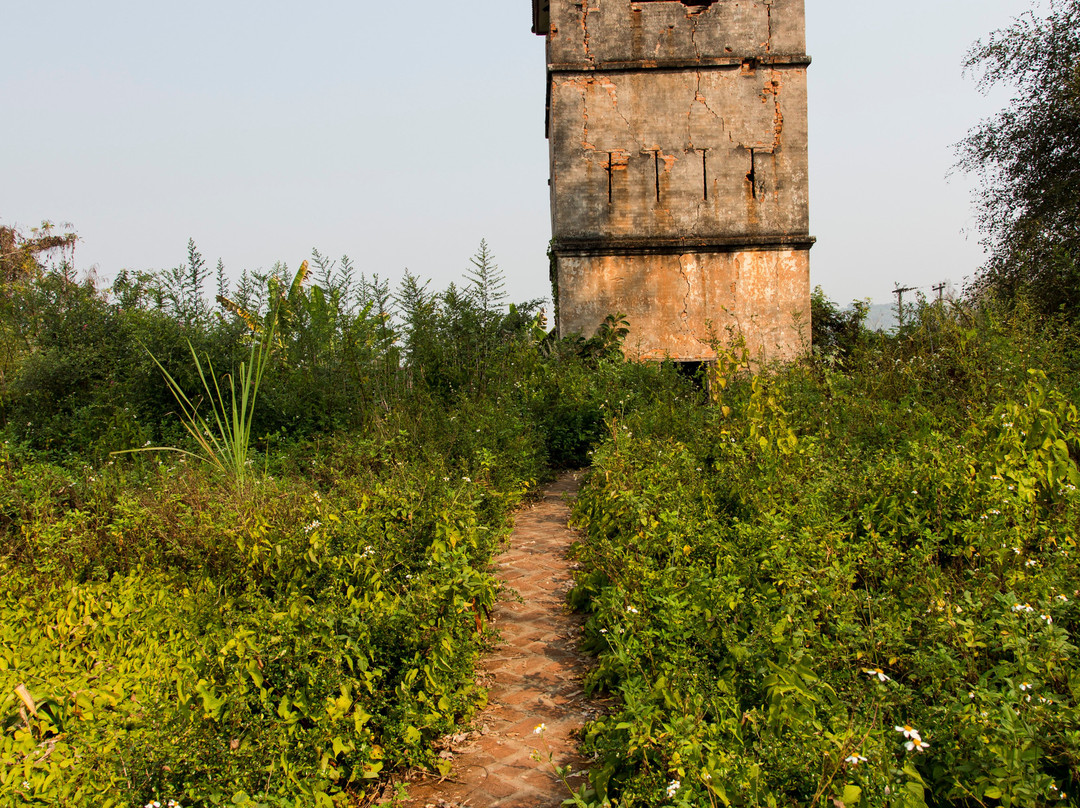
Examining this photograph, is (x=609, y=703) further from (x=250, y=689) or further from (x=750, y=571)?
(x=250, y=689)

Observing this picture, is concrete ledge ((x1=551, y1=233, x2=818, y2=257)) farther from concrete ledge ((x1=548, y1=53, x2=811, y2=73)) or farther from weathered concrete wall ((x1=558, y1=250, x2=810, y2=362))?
concrete ledge ((x1=548, y1=53, x2=811, y2=73))

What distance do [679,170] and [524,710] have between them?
9586 mm

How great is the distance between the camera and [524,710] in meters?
3.56

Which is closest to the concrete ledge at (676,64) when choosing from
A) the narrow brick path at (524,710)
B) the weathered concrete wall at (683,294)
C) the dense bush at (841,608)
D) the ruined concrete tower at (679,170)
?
the ruined concrete tower at (679,170)

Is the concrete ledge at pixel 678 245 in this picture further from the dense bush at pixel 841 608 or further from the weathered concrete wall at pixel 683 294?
the dense bush at pixel 841 608

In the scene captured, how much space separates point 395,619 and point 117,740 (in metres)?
1.10

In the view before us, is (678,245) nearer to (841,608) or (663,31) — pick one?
(663,31)

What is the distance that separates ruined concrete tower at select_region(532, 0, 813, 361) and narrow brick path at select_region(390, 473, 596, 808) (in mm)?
6792

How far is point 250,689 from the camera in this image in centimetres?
304

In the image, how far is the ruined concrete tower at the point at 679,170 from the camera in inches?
449

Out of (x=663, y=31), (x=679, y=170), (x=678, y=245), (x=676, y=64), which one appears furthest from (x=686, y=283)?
(x=663, y=31)

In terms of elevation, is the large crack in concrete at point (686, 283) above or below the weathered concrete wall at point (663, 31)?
below

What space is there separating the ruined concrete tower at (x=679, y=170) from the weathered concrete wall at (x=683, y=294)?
18mm

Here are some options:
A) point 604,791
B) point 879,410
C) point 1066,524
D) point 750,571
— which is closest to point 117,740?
point 604,791
